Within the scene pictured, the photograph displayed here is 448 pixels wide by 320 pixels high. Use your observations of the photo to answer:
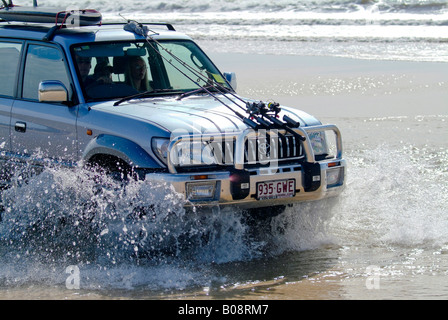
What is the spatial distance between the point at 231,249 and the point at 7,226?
6.45ft

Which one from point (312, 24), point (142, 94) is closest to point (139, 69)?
point (142, 94)

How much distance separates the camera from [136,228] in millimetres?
5934

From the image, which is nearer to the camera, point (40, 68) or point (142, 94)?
point (142, 94)

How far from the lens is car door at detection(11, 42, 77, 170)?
21.7 ft

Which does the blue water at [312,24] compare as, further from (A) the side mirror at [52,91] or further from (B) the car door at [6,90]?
(A) the side mirror at [52,91]

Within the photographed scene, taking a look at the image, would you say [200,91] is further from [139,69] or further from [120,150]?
[120,150]

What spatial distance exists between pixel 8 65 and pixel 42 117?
91 cm

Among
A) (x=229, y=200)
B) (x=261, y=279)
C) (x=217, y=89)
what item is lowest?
(x=261, y=279)

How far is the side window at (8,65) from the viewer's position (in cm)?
729

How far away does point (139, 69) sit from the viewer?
710 centimetres

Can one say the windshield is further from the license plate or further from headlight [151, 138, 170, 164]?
the license plate

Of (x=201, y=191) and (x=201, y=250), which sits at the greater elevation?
(x=201, y=191)
